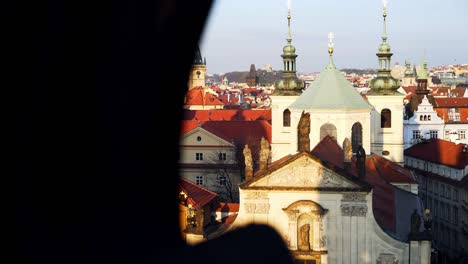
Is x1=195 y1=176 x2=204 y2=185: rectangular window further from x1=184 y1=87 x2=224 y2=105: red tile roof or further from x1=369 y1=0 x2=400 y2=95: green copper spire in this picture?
x1=184 y1=87 x2=224 y2=105: red tile roof

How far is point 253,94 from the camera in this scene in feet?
253

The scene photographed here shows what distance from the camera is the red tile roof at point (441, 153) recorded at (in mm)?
23391

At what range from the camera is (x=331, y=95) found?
1938 centimetres

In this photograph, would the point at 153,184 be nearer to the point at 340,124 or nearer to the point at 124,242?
the point at 124,242

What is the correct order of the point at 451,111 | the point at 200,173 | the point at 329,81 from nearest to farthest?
the point at 329,81 → the point at 200,173 → the point at 451,111

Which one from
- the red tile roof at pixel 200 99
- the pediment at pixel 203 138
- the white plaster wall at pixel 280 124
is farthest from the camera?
the red tile roof at pixel 200 99

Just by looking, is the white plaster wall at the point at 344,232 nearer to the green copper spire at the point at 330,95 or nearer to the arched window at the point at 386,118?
the green copper spire at the point at 330,95

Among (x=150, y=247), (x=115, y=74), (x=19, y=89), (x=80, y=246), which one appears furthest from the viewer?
(x=150, y=247)

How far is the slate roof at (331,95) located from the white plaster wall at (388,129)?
1.42m

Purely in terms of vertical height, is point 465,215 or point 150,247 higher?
point 150,247

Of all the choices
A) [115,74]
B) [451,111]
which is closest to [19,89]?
[115,74]

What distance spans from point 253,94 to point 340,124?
192ft

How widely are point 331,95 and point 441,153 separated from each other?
274 inches

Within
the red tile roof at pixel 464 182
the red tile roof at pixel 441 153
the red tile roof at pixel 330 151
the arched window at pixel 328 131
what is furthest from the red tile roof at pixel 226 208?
the red tile roof at pixel 441 153
